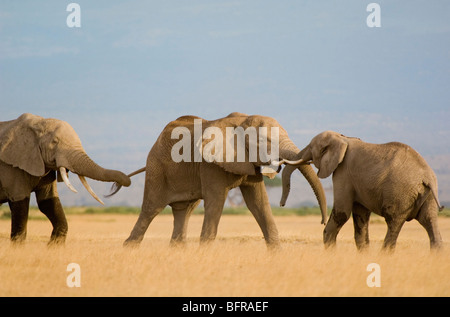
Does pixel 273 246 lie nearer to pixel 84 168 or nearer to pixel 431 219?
pixel 431 219

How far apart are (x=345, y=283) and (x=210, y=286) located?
6.45 ft

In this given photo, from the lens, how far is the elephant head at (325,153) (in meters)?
15.0

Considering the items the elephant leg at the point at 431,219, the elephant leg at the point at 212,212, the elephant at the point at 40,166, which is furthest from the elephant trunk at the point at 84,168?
the elephant leg at the point at 431,219

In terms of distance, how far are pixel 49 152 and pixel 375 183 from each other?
633 centimetres

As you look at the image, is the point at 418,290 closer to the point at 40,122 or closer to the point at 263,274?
the point at 263,274

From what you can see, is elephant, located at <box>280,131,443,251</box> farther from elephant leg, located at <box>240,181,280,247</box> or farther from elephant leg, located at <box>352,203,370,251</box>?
elephant leg, located at <box>240,181,280,247</box>

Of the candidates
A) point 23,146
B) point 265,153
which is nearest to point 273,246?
point 265,153

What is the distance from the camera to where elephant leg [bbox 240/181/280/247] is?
15578mm

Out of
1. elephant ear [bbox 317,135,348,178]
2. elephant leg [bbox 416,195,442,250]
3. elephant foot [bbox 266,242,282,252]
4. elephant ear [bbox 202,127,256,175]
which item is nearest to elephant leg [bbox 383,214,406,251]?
elephant leg [bbox 416,195,442,250]

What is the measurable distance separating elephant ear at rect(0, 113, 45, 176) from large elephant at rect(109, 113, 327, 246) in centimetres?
227

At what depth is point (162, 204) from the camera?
54.5ft

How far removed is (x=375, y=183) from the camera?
47.1 feet
